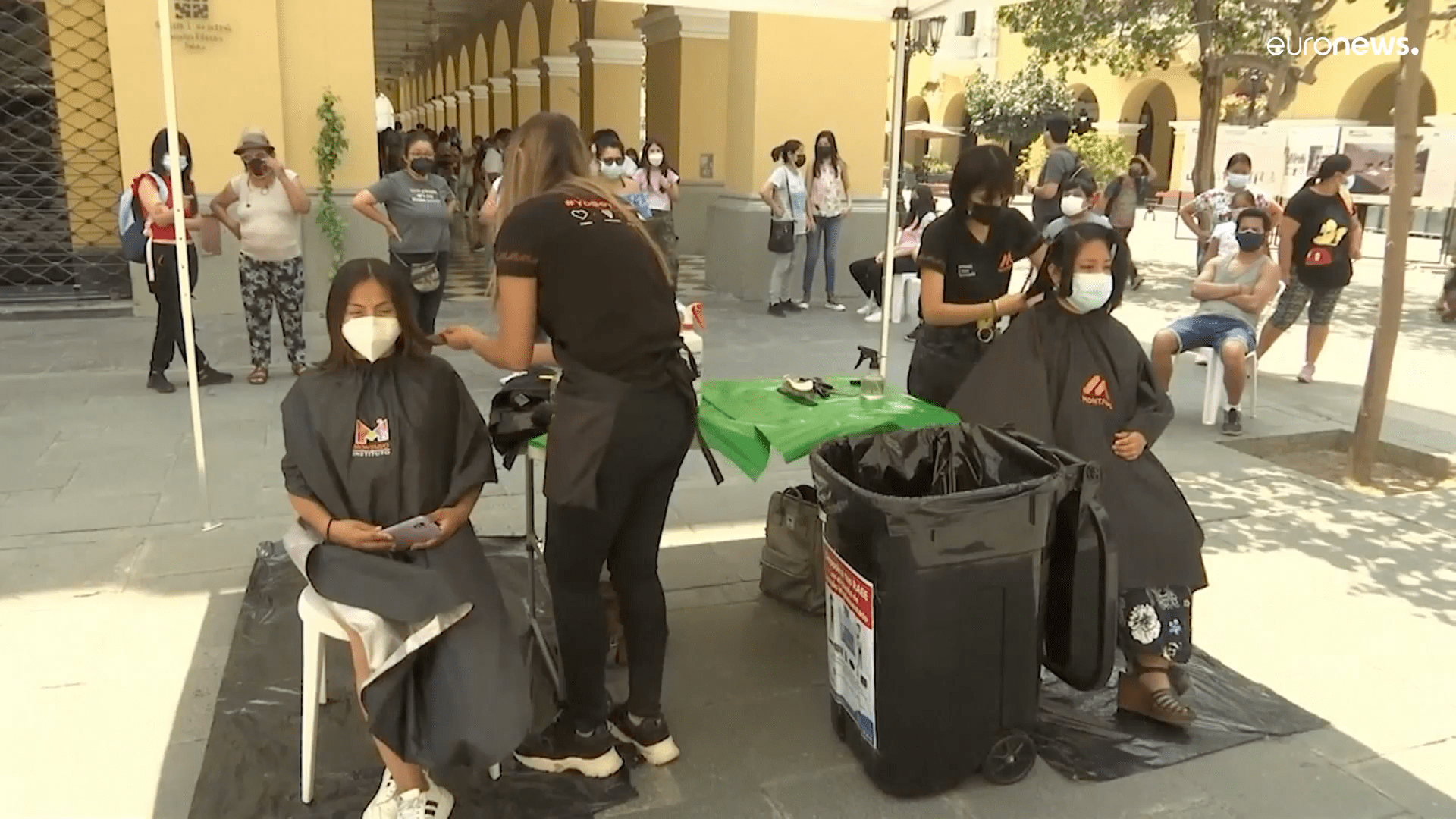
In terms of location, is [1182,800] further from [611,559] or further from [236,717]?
[236,717]

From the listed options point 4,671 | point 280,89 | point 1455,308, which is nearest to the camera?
point 4,671

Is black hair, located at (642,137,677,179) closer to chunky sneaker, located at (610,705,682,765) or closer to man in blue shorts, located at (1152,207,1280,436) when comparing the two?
man in blue shorts, located at (1152,207,1280,436)

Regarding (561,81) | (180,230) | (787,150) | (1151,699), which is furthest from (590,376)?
(561,81)

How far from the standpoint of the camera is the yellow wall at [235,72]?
342 inches

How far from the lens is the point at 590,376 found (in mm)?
2600

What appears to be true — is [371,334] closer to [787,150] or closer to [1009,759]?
[1009,759]

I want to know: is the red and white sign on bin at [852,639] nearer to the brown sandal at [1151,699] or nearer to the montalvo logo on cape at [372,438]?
the brown sandal at [1151,699]

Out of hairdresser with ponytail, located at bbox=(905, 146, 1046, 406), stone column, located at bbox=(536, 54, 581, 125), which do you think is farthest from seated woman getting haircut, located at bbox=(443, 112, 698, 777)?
stone column, located at bbox=(536, 54, 581, 125)

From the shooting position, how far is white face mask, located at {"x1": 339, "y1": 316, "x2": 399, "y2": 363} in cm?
258

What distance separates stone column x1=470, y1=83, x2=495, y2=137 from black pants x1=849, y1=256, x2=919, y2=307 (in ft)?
50.3

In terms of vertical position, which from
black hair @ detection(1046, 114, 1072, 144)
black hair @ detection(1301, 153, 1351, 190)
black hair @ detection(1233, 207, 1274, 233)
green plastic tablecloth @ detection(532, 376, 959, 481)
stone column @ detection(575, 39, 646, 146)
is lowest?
green plastic tablecloth @ detection(532, 376, 959, 481)

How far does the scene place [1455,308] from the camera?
34.5 ft

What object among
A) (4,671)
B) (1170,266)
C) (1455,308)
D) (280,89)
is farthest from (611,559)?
(1170,266)

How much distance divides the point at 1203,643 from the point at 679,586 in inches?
71.6
